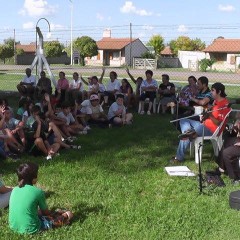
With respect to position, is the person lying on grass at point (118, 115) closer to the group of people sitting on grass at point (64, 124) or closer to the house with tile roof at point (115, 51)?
the group of people sitting on grass at point (64, 124)

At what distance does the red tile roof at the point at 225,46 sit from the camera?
53.5m

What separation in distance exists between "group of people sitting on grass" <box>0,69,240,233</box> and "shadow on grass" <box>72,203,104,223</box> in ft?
0.55

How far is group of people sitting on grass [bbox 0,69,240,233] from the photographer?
14.6 feet

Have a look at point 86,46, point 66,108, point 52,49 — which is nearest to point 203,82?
point 66,108

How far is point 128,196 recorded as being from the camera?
5723 millimetres

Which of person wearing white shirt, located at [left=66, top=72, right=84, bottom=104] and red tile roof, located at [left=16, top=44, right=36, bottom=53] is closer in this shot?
person wearing white shirt, located at [left=66, top=72, right=84, bottom=104]

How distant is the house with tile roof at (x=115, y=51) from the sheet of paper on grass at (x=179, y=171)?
5334cm

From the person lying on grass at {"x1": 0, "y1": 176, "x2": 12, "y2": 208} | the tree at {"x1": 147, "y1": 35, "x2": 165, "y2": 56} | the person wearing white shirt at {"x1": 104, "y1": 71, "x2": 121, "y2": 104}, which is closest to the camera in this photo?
the person lying on grass at {"x1": 0, "y1": 176, "x2": 12, "y2": 208}

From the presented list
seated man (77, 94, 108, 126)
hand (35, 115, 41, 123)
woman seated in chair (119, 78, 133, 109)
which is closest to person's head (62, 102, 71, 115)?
seated man (77, 94, 108, 126)

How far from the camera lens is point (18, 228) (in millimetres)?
4516

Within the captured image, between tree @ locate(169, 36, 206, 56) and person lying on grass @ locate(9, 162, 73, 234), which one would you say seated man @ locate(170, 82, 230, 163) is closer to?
person lying on grass @ locate(9, 162, 73, 234)

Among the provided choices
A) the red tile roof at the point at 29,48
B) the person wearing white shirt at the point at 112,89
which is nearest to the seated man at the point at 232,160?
the person wearing white shirt at the point at 112,89

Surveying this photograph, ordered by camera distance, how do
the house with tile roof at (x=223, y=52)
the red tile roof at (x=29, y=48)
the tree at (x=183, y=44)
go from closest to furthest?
the house with tile roof at (x=223, y=52) → the tree at (x=183, y=44) → the red tile roof at (x=29, y=48)

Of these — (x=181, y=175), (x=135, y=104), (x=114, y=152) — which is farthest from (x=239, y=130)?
(x=135, y=104)
